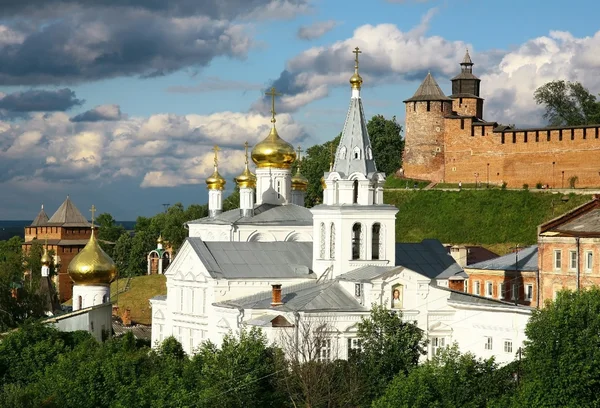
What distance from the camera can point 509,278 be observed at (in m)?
37.8

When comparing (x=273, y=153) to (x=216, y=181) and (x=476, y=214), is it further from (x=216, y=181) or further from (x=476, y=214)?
(x=476, y=214)

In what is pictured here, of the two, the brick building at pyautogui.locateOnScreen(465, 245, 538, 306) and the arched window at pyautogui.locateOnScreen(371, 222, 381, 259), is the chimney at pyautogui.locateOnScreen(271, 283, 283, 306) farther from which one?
the brick building at pyautogui.locateOnScreen(465, 245, 538, 306)

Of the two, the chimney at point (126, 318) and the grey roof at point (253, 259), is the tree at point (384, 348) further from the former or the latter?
the chimney at point (126, 318)

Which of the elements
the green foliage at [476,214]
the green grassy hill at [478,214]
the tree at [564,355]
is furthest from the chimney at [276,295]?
the green foliage at [476,214]

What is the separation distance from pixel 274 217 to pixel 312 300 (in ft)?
26.1

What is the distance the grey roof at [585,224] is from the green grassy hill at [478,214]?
13.7 m

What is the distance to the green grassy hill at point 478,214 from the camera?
50.5m

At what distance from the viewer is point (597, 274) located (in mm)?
32562

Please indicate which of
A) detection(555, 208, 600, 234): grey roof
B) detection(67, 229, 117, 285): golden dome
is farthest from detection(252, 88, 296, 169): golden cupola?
detection(555, 208, 600, 234): grey roof

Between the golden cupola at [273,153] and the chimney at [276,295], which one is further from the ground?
the golden cupola at [273,153]

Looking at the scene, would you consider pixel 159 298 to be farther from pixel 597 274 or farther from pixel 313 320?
Answer: pixel 597 274

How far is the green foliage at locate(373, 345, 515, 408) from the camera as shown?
2417 cm

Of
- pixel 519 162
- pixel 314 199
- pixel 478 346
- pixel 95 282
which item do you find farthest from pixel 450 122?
pixel 478 346

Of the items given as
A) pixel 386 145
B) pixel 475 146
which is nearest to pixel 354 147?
pixel 475 146
